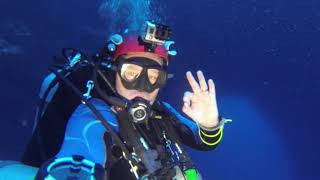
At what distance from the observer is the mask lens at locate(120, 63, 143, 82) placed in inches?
123

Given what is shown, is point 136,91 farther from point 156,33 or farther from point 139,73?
point 156,33

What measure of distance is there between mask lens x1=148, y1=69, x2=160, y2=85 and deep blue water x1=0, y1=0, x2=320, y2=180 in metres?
6.92

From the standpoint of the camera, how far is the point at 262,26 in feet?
50.9

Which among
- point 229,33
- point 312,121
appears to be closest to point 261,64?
point 229,33

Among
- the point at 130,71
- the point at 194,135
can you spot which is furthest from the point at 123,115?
the point at 194,135

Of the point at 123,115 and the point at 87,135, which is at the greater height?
the point at 123,115

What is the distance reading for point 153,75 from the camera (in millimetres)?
3236

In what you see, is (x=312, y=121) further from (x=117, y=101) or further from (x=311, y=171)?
(x=117, y=101)

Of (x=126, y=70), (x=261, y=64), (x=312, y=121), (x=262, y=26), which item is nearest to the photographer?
(x=126, y=70)

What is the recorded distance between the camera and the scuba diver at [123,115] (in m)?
2.60

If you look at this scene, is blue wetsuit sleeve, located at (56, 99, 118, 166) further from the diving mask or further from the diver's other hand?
the diver's other hand

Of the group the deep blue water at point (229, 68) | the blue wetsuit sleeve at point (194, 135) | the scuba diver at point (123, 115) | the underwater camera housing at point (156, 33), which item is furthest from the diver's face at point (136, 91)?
the deep blue water at point (229, 68)

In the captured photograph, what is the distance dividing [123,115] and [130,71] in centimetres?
40

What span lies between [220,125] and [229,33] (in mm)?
11516
